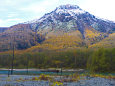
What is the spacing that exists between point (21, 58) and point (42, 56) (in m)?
15.5

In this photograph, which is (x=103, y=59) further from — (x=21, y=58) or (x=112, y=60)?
(x=21, y=58)

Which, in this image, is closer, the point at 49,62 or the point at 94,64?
the point at 94,64

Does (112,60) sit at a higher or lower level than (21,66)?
higher

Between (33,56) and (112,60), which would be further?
(33,56)

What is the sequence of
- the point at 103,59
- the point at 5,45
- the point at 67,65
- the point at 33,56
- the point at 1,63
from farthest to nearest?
the point at 5,45 → the point at 33,56 → the point at 1,63 → the point at 67,65 → the point at 103,59

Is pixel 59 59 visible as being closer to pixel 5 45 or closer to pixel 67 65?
pixel 67 65

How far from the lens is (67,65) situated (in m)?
101

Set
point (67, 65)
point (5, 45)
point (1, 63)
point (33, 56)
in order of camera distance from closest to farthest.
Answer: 1. point (67, 65)
2. point (1, 63)
3. point (33, 56)
4. point (5, 45)

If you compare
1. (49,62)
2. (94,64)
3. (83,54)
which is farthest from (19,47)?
(94,64)

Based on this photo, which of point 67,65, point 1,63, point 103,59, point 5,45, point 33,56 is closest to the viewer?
point 103,59

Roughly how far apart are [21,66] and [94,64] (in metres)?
57.7

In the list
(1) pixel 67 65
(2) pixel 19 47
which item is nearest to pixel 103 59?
(1) pixel 67 65

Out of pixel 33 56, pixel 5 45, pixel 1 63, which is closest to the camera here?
pixel 1 63

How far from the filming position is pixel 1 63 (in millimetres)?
110312
